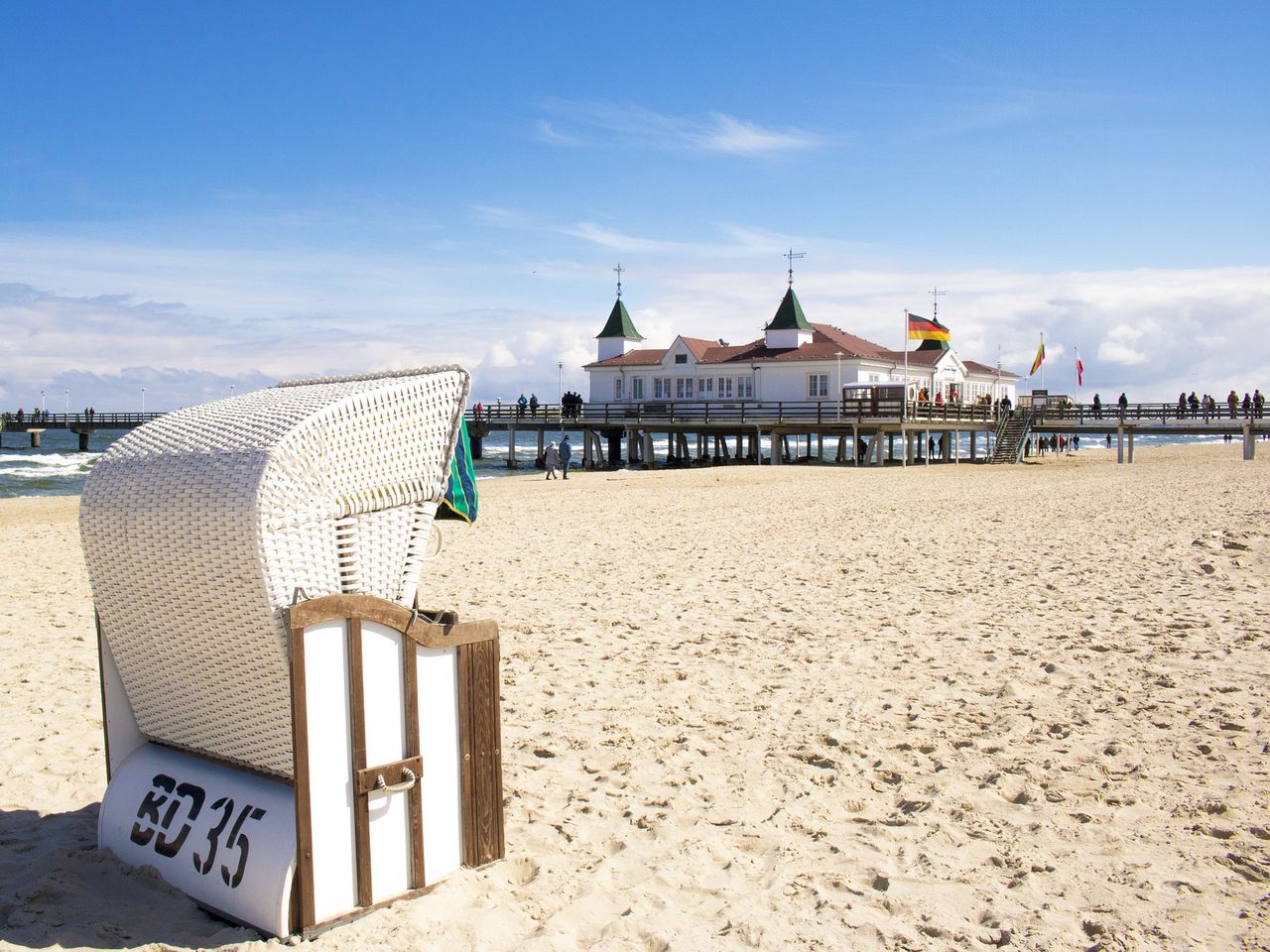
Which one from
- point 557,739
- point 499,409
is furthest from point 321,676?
point 499,409

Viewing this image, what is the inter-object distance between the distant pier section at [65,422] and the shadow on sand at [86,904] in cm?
8189

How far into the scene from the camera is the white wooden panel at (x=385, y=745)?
365 centimetres

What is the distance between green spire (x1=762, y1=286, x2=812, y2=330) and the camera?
46.0 m

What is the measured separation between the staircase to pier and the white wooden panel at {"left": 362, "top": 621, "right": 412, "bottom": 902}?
1717 inches

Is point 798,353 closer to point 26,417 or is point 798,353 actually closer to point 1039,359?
point 1039,359

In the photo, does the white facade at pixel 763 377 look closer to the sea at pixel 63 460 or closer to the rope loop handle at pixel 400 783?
the sea at pixel 63 460

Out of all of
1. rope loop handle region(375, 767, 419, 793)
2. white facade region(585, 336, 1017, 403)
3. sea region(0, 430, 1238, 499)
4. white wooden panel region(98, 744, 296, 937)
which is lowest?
sea region(0, 430, 1238, 499)

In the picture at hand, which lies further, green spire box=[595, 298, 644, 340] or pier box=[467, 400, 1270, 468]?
green spire box=[595, 298, 644, 340]

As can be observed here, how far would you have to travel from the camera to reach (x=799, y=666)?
23.7 feet

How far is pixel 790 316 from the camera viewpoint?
4606 cm

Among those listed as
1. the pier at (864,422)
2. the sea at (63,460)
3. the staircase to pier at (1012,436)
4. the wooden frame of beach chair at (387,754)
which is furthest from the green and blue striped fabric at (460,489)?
the staircase to pier at (1012,436)

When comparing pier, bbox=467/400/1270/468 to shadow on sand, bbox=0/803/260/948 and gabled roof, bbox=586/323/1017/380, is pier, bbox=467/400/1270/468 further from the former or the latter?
shadow on sand, bbox=0/803/260/948

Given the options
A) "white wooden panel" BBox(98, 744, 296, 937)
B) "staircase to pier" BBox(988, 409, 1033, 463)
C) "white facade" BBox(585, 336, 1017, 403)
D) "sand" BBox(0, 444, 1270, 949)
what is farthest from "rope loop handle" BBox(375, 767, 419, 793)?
"staircase to pier" BBox(988, 409, 1033, 463)

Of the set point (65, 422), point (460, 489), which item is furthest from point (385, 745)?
point (65, 422)
